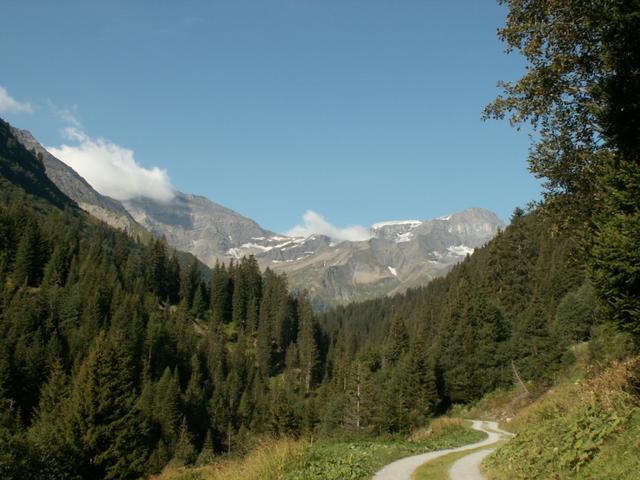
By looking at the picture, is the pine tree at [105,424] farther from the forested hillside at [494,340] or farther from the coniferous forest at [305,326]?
the forested hillside at [494,340]

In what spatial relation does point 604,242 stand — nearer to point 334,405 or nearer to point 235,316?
point 334,405

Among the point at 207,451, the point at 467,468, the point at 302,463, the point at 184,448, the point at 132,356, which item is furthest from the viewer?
the point at 132,356

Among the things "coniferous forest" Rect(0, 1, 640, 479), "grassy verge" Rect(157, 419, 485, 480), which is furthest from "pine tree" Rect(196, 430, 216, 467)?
"grassy verge" Rect(157, 419, 485, 480)

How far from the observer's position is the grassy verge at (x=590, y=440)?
10055 mm

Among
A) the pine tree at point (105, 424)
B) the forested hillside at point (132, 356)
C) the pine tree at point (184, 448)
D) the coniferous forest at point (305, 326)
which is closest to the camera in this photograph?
the coniferous forest at point (305, 326)

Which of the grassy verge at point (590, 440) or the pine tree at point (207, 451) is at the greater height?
the grassy verge at point (590, 440)

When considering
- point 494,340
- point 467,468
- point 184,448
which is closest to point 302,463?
point 467,468

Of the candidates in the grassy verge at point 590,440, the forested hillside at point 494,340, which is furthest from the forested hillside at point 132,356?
the grassy verge at point 590,440

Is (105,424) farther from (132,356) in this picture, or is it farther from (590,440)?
(132,356)

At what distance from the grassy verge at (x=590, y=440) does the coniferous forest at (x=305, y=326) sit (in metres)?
1.81

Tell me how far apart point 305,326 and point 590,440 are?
14189cm

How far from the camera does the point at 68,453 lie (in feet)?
129

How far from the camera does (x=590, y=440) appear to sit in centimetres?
1109

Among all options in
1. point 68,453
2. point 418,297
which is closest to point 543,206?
point 68,453
